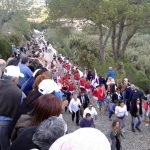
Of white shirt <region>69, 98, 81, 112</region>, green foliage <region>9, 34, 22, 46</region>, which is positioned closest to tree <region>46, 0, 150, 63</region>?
white shirt <region>69, 98, 81, 112</region>

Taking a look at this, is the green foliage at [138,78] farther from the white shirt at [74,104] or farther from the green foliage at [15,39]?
the green foliage at [15,39]

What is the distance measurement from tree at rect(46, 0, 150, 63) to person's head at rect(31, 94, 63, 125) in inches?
1004

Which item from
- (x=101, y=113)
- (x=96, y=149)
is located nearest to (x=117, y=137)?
(x=101, y=113)

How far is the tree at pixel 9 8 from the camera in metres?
48.5

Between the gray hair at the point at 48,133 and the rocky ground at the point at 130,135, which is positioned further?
the rocky ground at the point at 130,135

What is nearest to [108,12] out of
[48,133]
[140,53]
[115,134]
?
[140,53]

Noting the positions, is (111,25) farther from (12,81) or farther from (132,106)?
(12,81)

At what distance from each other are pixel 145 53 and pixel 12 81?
3738 cm

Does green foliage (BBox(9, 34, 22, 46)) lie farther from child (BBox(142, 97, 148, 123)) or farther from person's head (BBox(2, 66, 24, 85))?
person's head (BBox(2, 66, 24, 85))

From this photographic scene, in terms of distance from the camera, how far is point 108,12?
29484 mm

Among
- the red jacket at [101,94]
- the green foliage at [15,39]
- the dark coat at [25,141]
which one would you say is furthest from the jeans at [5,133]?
the green foliage at [15,39]

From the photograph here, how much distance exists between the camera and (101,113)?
17.6m

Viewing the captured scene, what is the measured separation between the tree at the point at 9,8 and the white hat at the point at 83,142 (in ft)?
153

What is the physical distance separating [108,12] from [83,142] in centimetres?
2747
